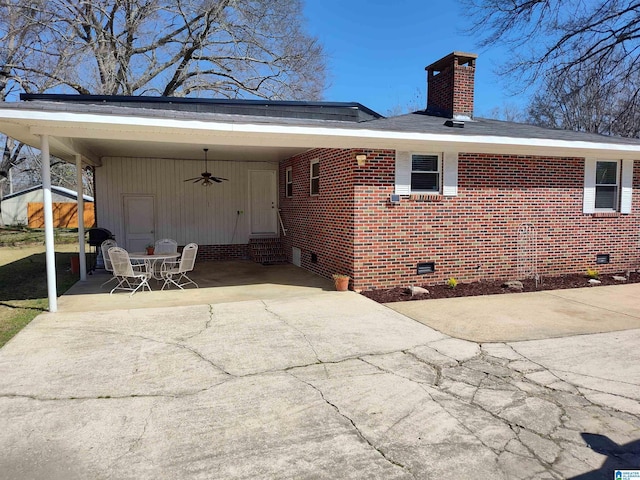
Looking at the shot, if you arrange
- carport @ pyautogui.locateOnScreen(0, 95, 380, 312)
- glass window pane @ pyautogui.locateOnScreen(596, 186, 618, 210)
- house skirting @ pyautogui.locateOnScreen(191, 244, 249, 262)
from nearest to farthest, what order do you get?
1. carport @ pyautogui.locateOnScreen(0, 95, 380, 312)
2. glass window pane @ pyautogui.locateOnScreen(596, 186, 618, 210)
3. house skirting @ pyautogui.locateOnScreen(191, 244, 249, 262)

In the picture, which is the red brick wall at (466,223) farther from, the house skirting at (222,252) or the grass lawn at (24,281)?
the grass lawn at (24,281)

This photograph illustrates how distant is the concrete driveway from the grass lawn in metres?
0.75

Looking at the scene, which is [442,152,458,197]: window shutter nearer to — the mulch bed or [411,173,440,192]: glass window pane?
[411,173,440,192]: glass window pane

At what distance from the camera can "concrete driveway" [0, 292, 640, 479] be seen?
284 centimetres

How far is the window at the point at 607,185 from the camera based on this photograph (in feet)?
32.9

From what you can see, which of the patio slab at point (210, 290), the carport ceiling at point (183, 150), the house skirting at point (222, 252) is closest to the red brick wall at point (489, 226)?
the patio slab at point (210, 290)

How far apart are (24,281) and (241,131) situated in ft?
22.4

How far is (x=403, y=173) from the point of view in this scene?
845 cm

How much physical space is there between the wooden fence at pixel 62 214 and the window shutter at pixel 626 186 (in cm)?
3227

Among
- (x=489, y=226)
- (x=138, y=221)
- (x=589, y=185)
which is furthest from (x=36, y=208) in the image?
(x=589, y=185)

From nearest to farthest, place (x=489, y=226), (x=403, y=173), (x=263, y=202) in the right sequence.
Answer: (x=403, y=173), (x=489, y=226), (x=263, y=202)

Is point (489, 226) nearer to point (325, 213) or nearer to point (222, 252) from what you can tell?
point (325, 213)

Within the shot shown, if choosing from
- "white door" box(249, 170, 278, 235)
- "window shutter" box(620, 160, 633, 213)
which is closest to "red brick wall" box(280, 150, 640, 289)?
"window shutter" box(620, 160, 633, 213)

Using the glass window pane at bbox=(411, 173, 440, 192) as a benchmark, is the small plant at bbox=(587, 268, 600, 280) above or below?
below
